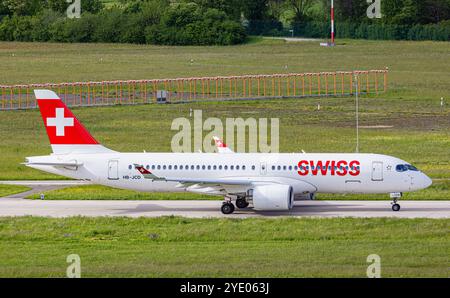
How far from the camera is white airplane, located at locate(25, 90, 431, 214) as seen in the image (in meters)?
51.3

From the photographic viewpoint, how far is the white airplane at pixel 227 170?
168 feet

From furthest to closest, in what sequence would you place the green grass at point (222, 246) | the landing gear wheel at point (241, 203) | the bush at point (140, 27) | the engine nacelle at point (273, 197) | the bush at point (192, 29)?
1. the bush at point (140, 27)
2. the bush at point (192, 29)
3. the landing gear wheel at point (241, 203)
4. the engine nacelle at point (273, 197)
5. the green grass at point (222, 246)

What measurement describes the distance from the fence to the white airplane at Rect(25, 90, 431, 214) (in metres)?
49.2

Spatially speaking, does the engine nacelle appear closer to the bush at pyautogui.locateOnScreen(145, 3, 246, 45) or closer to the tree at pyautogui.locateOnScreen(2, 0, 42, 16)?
the bush at pyautogui.locateOnScreen(145, 3, 246, 45)

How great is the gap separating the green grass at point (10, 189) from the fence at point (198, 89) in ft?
134

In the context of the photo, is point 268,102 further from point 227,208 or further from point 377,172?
point 227,208

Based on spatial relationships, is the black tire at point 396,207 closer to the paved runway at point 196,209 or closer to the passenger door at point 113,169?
the paved runway at point 196,209

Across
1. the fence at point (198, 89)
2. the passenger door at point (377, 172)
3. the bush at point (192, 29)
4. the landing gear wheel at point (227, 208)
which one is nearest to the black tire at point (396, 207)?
the passenger door at point (377, 172)

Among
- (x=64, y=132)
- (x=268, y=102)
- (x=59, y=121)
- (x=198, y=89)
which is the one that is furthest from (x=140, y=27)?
(x=64, y=132)

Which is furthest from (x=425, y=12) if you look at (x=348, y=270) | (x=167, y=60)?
(x=348, y=270)

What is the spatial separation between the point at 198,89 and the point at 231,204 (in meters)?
68.4
